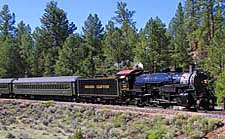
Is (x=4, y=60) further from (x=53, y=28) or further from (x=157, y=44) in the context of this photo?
(x=157, y=44)

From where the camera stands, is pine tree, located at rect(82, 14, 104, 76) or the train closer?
the train

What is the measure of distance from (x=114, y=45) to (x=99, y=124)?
→ 2672cm

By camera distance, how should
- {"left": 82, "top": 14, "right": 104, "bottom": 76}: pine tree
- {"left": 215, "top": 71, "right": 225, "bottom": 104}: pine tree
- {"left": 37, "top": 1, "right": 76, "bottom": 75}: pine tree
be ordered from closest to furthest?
1. {"left": 215, "top": 71, "right": 225, "bottom": 104}: pine tree
2. {"left": 82, "top": 14, "right": 104, "bottom": 76}: pine tree
3. {"left": 37, "top": 1, "right": 76, "bottom": 75}: pine tree

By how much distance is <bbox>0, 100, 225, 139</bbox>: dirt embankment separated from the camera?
21.3 meters

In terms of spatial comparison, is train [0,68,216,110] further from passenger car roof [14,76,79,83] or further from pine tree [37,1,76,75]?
pine tree [37,1,76,75]

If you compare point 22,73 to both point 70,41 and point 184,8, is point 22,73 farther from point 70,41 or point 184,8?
point 184,8

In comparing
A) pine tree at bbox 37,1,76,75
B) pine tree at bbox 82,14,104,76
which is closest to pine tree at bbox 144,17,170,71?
pine tree at bbox 82,14,104,76

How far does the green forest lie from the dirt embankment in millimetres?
5003

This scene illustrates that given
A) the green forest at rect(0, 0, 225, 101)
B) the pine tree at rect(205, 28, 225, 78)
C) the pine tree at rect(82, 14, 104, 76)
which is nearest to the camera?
the pine tree at rect(205, 28, 225, 78)

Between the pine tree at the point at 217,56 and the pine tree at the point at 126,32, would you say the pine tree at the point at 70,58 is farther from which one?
the pine tree at the point at 217,56

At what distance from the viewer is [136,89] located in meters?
31.1

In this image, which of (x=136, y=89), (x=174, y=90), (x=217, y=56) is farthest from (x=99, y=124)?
(x=217, y=56)

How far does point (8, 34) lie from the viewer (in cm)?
8300

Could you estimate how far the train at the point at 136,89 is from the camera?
87.7 ft
